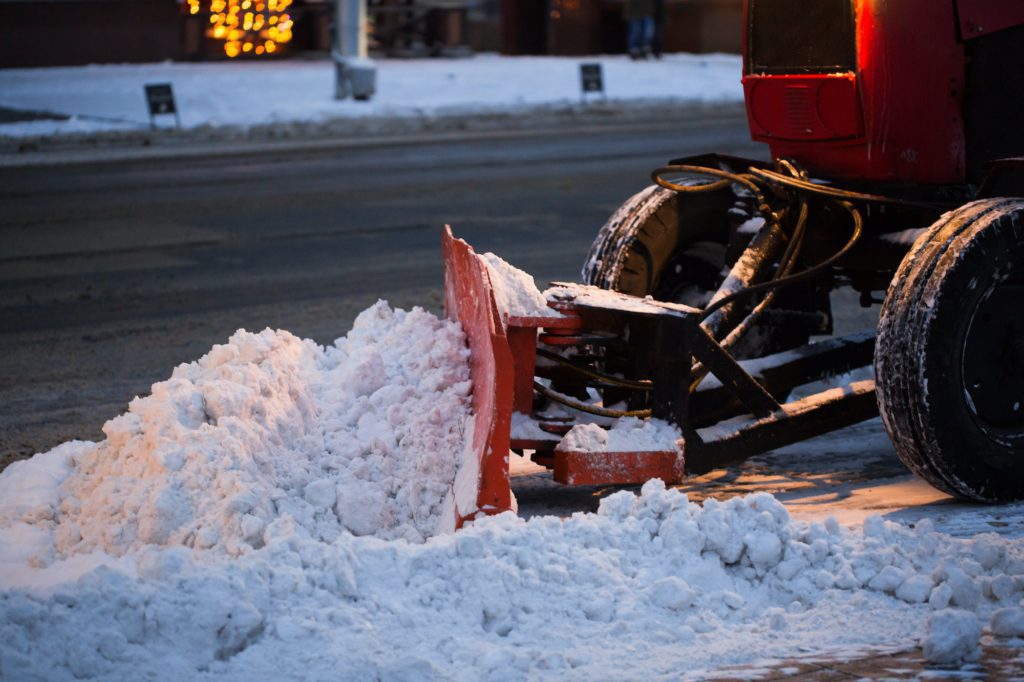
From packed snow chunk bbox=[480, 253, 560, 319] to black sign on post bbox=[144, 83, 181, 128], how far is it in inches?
555

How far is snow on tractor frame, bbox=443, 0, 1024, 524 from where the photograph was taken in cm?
493

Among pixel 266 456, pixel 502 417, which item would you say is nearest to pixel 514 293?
pixel 502 417

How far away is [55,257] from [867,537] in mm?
7365

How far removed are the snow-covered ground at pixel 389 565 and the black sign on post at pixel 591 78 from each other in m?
16.9

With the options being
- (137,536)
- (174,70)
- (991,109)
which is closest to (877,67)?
(991,109)

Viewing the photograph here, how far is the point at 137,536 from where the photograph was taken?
4520 mm

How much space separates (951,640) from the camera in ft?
12.8

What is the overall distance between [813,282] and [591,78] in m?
16.1

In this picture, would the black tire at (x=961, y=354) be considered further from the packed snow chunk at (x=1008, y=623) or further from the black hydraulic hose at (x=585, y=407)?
the packed snow chunk at (x=1008, y=623)

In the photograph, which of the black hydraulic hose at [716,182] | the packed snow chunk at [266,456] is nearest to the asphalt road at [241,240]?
the packed snow chunk at [266,456]

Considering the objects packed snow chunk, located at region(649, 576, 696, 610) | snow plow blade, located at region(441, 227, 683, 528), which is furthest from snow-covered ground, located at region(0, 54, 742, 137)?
packed snow chunk, located at region(649, 576, 696, 610)

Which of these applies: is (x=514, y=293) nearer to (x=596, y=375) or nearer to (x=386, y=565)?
(x=596, y=375)

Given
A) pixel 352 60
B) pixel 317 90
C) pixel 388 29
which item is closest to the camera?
pixel 352 60

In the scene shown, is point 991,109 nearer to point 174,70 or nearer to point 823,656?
point 823,656
